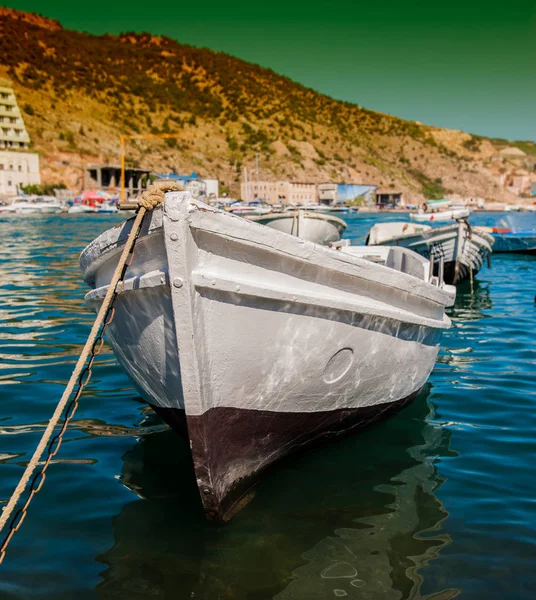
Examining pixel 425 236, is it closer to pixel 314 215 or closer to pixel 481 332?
pixel 314 215

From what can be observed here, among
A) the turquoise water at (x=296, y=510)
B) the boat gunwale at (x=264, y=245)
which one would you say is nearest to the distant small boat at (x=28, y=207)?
the turquoise water at (x=296, y=510)

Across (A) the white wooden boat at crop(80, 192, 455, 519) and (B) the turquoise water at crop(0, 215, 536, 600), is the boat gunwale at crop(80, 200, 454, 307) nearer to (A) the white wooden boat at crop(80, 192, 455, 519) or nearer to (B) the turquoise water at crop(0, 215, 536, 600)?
(A) the white wooden boat at crop(80, 192, 455, 519)

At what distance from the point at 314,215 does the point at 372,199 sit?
84.0 m

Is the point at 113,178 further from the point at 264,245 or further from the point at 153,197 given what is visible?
the point at 264,245

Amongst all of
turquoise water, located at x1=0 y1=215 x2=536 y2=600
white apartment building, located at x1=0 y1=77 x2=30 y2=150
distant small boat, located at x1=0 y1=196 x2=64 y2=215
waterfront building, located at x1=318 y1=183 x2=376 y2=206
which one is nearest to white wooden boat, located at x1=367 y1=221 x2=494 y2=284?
turquoise water, located at x1=0 y1=215 x2=536 y2=600

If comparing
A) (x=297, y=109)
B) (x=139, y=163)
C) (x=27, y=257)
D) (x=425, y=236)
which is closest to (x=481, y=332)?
(x=425, y=236)

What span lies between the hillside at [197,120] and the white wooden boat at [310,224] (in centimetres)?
6033

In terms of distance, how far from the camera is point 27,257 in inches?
768

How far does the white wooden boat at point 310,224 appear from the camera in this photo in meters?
15.4

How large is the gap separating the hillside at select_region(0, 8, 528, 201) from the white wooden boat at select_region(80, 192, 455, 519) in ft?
234

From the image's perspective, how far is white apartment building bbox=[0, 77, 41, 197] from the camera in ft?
213

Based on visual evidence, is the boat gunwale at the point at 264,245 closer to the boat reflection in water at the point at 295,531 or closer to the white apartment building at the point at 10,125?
the boat reflection in water at the point at 295,531

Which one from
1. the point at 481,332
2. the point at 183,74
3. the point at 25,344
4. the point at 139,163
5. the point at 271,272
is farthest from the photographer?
the point at 183,74

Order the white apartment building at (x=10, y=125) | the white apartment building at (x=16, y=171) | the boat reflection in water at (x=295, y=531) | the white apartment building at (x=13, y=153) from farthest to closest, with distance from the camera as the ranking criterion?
the white apartment building at (x=10, y=125) < the white apartment building at (x=13, y=153) < the white apartment building at (x=16, y=171) < the boat reflection in water at (x=295, y=531)
